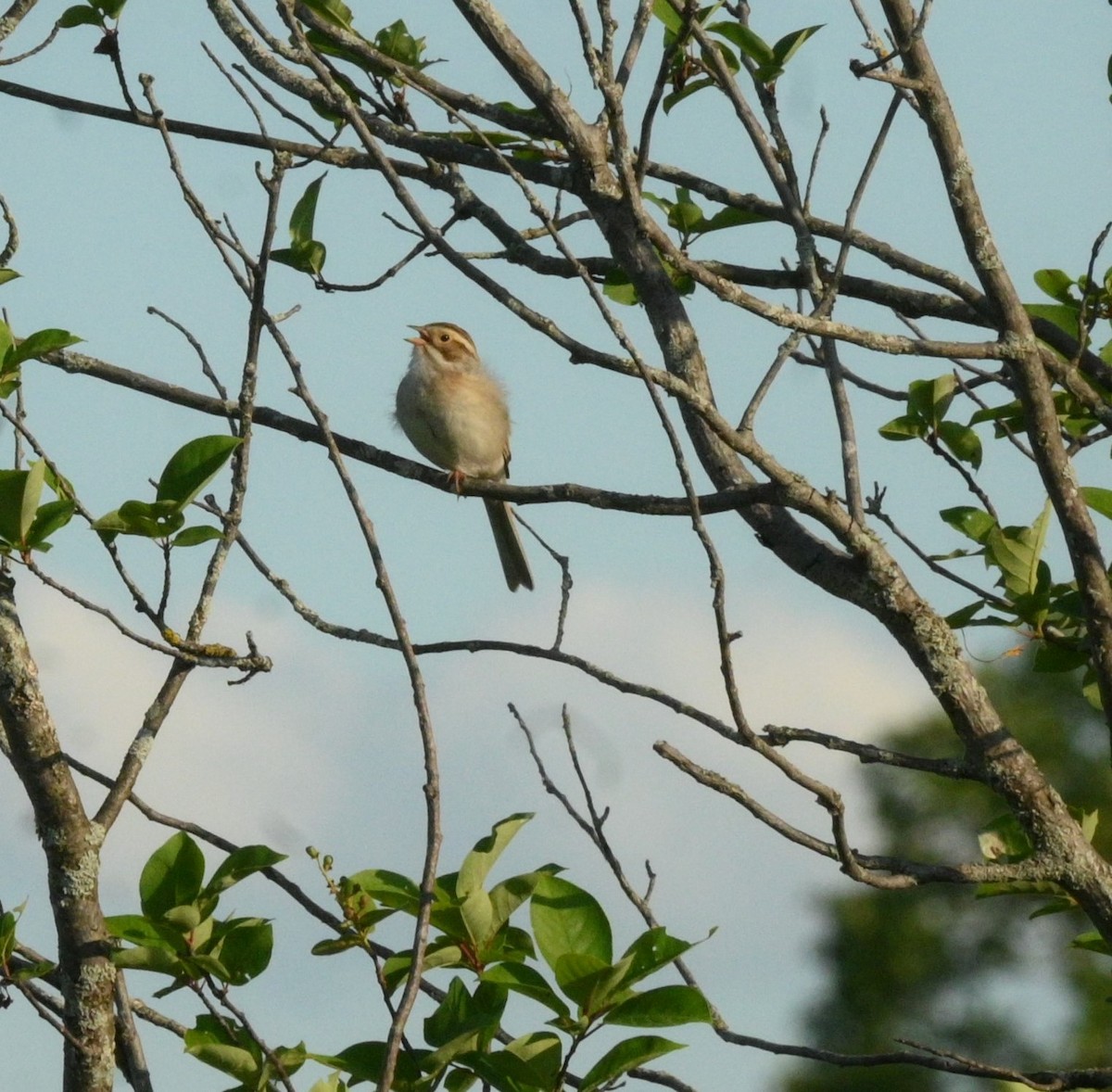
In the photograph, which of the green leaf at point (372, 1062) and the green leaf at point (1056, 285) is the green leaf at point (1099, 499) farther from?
the green leaf at point (372, 1062)

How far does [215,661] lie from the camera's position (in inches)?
147

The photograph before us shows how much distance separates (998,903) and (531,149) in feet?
85.5

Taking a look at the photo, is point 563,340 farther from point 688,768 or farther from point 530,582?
point 530,582

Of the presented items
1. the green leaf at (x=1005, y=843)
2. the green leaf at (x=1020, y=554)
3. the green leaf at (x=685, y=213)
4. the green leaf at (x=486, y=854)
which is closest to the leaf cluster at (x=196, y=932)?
the green leaf at (x=486, y=854)

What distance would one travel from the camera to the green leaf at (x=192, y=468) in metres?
3.61

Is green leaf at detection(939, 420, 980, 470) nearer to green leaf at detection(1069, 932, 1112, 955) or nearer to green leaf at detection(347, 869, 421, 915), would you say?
green leaf at detection(1069, 932, 1112, 955)

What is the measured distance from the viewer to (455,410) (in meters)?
8.12

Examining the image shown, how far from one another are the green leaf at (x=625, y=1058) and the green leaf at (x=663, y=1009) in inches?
1.2

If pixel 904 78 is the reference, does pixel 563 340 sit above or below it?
below

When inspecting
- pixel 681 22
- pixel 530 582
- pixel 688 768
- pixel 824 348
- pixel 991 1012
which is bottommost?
pixel 688 768

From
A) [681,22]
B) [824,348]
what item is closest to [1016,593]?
[824,348]

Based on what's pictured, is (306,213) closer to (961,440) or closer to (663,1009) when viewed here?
(961,440)

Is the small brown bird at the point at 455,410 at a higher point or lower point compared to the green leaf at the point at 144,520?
higher

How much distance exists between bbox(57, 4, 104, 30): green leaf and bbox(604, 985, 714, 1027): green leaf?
9.60ft
